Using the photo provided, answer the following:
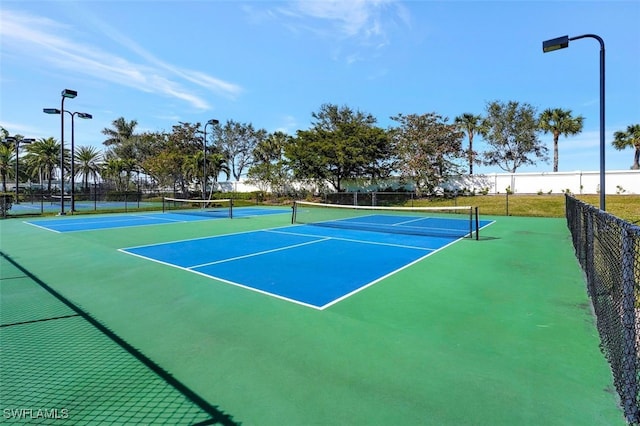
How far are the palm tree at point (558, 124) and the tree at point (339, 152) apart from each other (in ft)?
59.8

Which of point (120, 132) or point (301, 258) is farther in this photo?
point (120, 132)

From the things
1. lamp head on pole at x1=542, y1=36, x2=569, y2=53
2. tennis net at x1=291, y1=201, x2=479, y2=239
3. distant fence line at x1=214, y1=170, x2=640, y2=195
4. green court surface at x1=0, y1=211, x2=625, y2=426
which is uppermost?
lamp head on pole at x1=542, y1=36, x2=569, y2=53

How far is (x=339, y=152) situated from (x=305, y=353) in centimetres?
3041

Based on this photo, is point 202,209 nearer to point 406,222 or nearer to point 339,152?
point 339,152

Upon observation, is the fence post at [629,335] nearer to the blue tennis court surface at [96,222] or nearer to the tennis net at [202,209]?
the blue tennis court surface at [96,222]

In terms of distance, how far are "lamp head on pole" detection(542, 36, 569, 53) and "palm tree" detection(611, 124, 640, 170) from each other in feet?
117

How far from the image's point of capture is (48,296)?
5652 millimetres

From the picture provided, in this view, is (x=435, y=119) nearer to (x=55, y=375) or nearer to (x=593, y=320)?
(x=593, y=320)

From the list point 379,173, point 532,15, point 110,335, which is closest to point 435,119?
point 379,173

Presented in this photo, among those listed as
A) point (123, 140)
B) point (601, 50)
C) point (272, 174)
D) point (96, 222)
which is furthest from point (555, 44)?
point (123, 140)

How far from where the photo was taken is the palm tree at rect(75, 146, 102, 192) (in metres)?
53.7

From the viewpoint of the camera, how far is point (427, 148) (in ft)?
103

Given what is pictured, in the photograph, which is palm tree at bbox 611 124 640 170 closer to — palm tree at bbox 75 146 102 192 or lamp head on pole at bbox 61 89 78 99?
lamp head on pole at bbox 61 89 78 99

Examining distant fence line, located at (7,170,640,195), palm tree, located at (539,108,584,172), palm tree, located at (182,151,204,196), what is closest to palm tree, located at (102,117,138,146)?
palm tree, located at (182,151,204,196)
